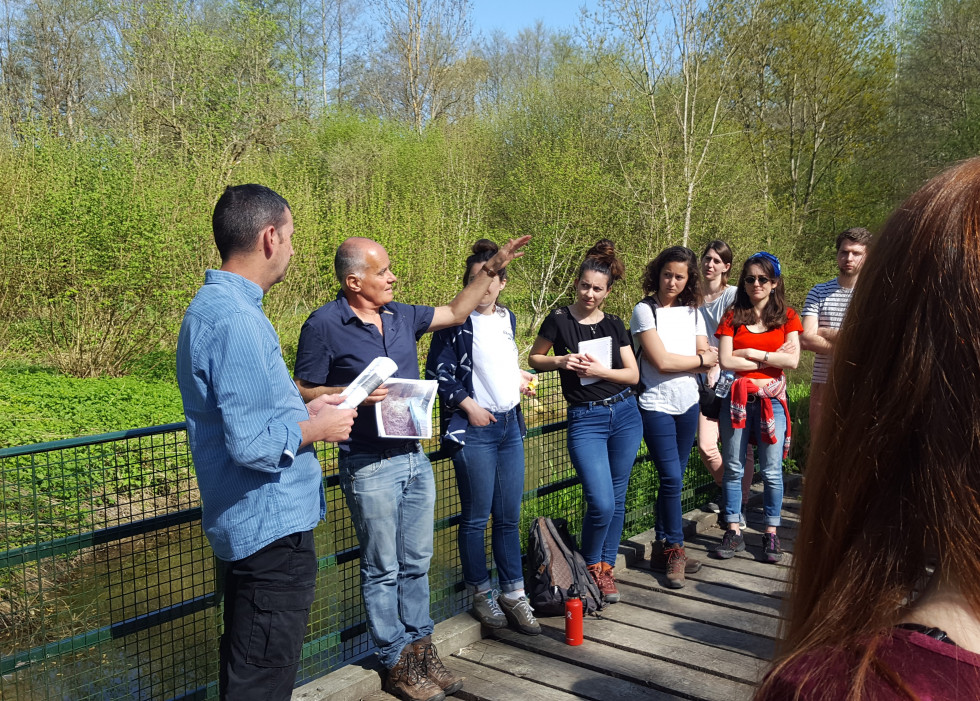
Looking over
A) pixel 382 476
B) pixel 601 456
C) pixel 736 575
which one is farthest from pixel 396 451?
pixel 736 575

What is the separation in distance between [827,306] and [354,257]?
364 centimetres

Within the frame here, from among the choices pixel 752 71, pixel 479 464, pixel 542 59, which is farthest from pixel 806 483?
pixel 542 59

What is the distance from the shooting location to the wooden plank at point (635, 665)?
147 inches

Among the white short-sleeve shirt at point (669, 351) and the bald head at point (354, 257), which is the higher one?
the bald head at point (354, 257)

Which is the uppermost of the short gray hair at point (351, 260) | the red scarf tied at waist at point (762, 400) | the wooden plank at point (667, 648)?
the short gray hair at point (351, 260)

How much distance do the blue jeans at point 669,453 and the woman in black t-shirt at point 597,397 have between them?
0.78ft

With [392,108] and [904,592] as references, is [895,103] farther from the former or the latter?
[904,592]

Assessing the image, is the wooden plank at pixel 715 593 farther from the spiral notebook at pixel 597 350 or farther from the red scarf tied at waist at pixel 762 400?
the spiral notebook at pixel 597 350

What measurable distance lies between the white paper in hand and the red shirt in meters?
3.07

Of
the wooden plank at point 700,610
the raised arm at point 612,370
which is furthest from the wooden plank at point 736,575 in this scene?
the raised arm at point 612,370

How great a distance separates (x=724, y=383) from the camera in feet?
18.1

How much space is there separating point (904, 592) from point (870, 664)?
11cm

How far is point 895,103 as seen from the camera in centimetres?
2350

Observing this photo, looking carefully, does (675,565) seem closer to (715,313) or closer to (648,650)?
(648,650)
